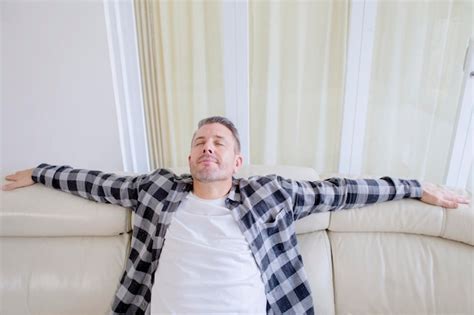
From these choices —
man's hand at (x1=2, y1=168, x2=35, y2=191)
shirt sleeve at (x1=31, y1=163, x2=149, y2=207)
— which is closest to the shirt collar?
shirt sleeve at (x1=31, y1=163, x2=149, y2=207)

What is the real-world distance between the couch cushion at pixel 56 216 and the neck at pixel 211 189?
300mm

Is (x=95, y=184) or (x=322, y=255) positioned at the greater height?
(x=95, y=184)

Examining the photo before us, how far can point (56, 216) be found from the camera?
112cm

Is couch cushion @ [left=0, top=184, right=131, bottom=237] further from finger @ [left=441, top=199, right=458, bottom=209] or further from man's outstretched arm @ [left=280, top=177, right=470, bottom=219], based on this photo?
finger @ [left=441, top=199, right=458, bottom=209]

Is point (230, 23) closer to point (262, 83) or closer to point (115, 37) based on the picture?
point (262, 83)

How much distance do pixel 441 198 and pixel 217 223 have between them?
84cm

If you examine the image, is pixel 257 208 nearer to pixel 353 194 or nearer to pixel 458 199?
pixel 353 194

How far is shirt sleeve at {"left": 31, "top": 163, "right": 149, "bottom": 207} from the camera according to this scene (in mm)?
1146

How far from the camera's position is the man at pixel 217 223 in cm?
95

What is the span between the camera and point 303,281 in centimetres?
104

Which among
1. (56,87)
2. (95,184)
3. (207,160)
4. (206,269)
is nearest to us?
(206,269)

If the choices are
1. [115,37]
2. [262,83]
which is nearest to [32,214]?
[115,37]

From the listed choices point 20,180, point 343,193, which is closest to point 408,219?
point 343,193

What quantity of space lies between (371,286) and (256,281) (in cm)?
44
